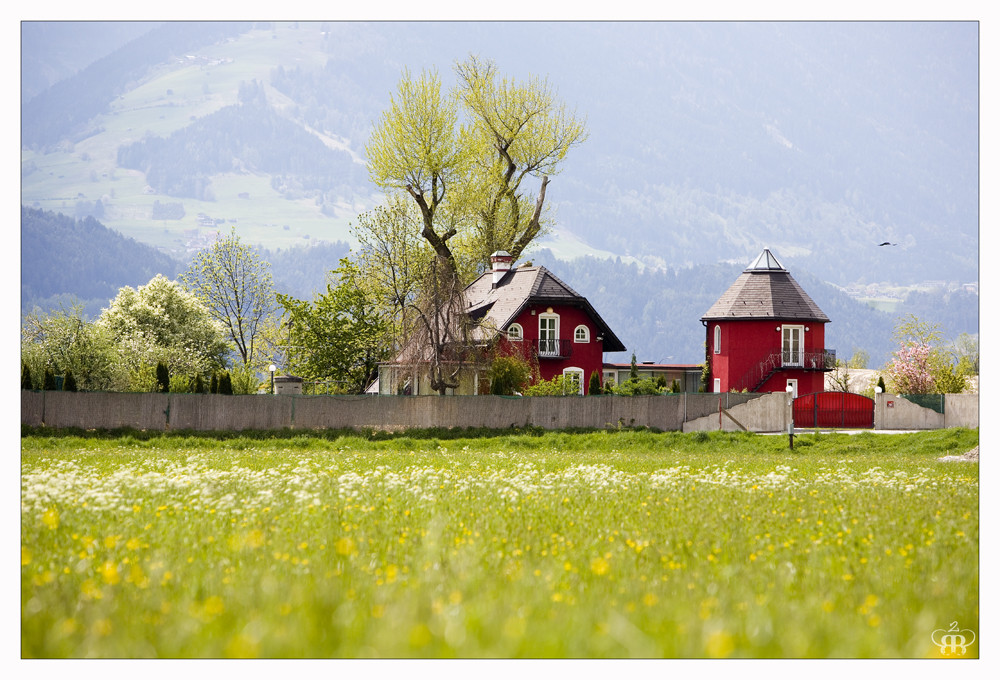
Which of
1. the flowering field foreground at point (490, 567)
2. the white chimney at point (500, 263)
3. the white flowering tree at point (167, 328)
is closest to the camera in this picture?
the flowering field foreground at point (490, 567)

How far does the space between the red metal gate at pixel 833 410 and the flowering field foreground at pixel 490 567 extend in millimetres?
27754

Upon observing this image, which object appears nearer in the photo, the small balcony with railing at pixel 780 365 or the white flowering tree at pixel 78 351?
the white flowering tree at pixel 78 351

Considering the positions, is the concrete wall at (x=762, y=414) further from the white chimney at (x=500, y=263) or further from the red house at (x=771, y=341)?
the white chimney at (x=500, y=263)

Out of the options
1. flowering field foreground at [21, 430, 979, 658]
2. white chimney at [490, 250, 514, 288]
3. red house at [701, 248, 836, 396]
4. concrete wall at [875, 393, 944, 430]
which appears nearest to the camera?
flowering field foreground at [21, 430, 979, 658]

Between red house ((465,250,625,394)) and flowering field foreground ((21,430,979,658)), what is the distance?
3078cm

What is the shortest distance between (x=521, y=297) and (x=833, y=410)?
1529 centimetres

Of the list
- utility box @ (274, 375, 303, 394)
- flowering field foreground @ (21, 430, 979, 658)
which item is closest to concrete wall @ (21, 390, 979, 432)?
flowering field foreground @ (21, 430, 979, 658)

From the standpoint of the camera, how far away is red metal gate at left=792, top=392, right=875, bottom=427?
39.9 meters

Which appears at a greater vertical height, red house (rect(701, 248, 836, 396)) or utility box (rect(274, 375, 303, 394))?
red house (rect(701, 248, 836, 396))

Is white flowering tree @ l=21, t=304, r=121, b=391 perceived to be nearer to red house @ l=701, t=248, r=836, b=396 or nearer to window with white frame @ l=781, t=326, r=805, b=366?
red house @ l=701, t=248, r=836, b=396

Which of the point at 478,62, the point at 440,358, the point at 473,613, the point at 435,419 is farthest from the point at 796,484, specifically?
the point at 478,62

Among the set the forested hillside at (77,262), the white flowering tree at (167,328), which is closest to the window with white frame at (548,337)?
the white flowering tree at (167,328)

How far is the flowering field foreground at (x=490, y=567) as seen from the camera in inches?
214

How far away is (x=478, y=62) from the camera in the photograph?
36438 millimetres
